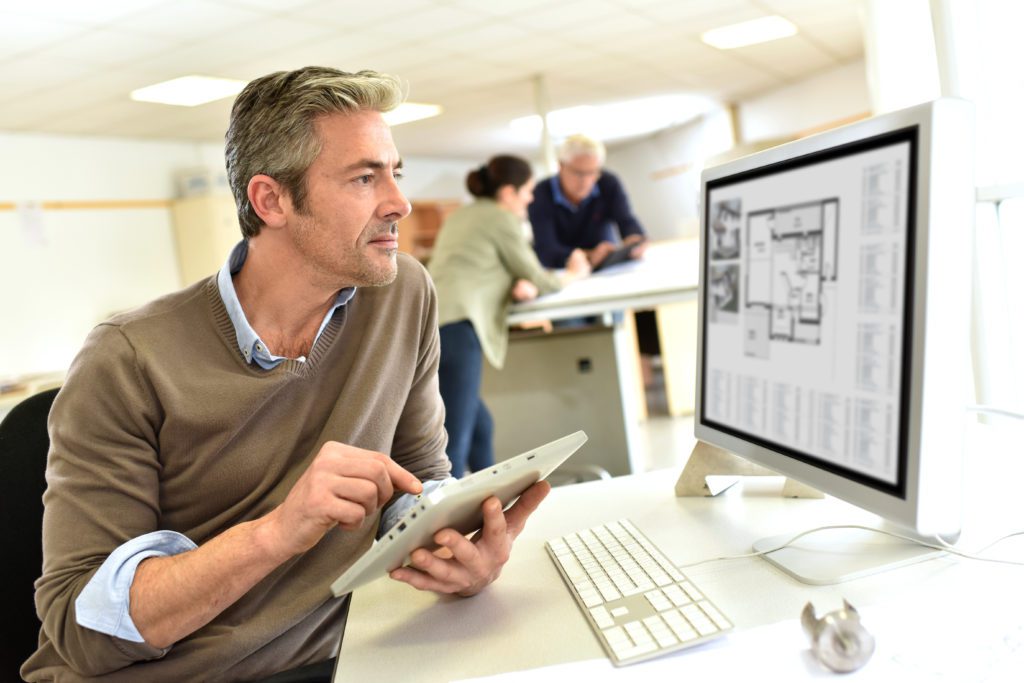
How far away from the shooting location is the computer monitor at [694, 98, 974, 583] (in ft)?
2.08

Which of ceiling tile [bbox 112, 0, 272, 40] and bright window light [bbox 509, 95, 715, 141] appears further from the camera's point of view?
bright window light [bbox 509, 95, 715, 141]

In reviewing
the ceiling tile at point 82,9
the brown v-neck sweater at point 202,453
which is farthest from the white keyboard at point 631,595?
the ceiling tile at point 82,9

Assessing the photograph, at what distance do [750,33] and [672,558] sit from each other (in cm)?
640

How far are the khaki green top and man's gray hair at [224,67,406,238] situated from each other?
1.64 meters

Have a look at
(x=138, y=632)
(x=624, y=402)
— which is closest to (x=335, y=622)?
(x=138, y=632)

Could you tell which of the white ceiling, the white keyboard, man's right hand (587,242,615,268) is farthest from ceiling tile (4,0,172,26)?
the white keyboard

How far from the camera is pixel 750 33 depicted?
6.52 meters

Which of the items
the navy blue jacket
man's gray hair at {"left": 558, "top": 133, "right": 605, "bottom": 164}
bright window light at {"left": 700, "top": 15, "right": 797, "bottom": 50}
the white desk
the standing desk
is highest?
bright window light at {"left": 700, "top": 15, "right": 797, "bottom": 50}

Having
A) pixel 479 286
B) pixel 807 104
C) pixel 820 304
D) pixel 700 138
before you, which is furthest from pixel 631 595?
pixel 700 138

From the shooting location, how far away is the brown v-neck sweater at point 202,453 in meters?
0.94

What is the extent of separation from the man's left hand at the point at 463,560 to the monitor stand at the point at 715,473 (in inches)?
12.6

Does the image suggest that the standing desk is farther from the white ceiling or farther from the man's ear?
the white ceiling

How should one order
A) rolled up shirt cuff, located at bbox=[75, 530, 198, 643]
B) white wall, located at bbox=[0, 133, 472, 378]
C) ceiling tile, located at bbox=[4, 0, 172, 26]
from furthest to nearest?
white wall, located at bbox=[0, 133, 472, 378] → ceiling tile, located at bbox=[4, 0, 172, 26] → rolled up shirt cuff, located at bbox=[75, 530, 198, 643]

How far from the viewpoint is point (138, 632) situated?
0.90m
